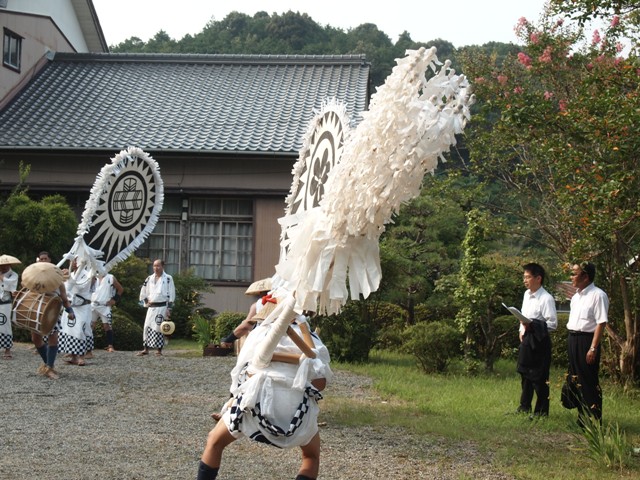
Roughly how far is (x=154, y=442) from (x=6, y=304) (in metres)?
7.00

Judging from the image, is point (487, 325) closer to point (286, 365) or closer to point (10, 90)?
point (286, 365)

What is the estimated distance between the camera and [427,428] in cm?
857

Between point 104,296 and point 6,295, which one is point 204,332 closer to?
point 104,296

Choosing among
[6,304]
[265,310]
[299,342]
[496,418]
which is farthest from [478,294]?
[299,342]

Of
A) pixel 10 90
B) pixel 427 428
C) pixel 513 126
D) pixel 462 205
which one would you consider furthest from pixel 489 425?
pixel 10 90

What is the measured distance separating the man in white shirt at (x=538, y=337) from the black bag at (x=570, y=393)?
0.44 m

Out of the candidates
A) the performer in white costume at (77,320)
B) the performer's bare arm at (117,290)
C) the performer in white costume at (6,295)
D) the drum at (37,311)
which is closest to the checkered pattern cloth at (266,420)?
the drum at (37,311)

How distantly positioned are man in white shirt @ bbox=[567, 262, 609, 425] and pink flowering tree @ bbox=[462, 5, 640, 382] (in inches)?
18.2

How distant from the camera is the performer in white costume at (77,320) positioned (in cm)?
1331

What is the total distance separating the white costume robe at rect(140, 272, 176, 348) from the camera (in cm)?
1526

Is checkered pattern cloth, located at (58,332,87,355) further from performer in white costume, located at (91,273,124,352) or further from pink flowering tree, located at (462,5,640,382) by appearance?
pink flowering tree, located at (462,5,640,382)

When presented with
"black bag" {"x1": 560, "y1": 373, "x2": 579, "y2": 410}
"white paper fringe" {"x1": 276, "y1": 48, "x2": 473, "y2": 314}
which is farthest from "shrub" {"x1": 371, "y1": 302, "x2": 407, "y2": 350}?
"white paper fringe" {"x1": 276, "y1": 48, "x2": 473, "y2": 314}

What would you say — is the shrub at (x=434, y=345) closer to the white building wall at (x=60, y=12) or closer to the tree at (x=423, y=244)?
the tree at (x=423, y=244)

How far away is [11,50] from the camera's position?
22297mm
